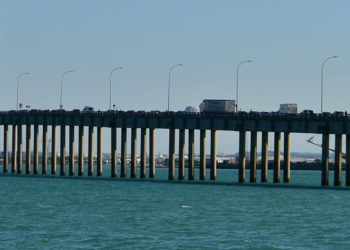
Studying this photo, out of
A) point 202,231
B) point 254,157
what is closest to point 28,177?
point 254,157

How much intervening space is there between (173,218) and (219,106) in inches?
2990

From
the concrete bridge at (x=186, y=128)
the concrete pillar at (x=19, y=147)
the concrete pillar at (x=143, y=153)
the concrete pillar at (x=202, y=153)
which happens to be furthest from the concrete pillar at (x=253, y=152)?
the concrete pillar at (x=19, y=147)

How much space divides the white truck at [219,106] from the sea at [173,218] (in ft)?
92.1

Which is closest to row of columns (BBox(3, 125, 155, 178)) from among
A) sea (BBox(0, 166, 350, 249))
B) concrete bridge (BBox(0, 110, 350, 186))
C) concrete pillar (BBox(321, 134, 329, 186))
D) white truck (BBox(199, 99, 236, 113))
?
concrete bridge (BBox(0, 110, 350, 186))

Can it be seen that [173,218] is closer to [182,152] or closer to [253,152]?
[253,152]

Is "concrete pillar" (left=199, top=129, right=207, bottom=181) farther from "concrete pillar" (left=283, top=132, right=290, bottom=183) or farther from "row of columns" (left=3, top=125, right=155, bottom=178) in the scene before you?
"concrete pillar" (left=283, top=132, right=290, bottom=183)

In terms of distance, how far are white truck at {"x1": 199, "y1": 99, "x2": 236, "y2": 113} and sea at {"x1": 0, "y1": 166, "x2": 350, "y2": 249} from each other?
92.1ft

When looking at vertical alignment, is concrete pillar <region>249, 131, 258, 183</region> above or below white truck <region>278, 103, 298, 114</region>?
below

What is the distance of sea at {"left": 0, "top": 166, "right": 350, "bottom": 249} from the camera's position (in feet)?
241

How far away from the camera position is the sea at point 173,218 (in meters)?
73.6

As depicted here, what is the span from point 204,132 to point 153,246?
85.9m

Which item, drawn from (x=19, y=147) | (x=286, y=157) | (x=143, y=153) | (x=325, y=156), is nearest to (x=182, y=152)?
(x=143, y=153)

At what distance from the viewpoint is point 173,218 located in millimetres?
88688

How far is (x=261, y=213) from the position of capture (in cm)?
9512
